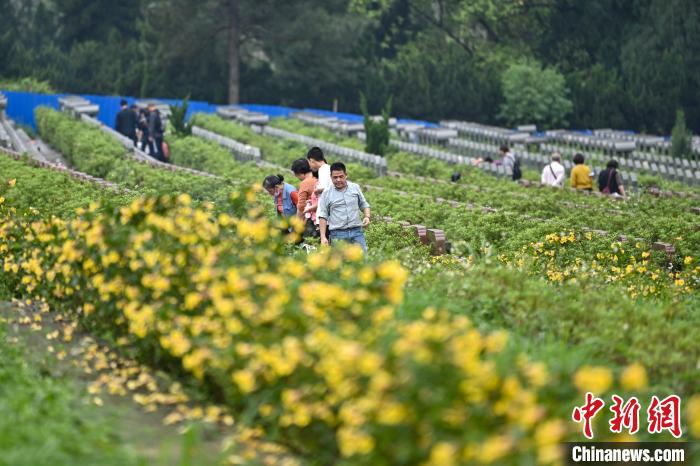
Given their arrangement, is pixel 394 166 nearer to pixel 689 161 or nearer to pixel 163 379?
pixel 689 161

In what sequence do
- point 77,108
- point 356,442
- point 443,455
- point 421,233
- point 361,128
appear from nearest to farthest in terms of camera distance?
point 443,455 < point 356,442 < point 421,233 < point 77,108 < point 361,128

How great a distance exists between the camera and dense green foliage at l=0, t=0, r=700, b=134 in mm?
46188

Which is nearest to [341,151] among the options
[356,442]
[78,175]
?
[78,175]

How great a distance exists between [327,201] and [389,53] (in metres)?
47.8

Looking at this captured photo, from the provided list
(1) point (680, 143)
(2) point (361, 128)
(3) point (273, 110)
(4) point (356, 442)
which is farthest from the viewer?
(3) point (273, 110)

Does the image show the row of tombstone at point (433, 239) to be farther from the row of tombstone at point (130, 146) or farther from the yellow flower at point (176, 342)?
the yellow flower at point (176, 342)

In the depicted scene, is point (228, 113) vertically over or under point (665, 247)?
under

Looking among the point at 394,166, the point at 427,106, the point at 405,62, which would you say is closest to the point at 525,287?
the point at 394,166

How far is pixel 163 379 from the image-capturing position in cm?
812

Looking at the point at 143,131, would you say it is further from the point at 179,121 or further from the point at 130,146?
the point at 130,146

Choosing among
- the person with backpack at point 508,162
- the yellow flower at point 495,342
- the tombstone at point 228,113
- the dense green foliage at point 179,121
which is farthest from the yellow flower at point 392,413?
the tombstone at point 228,113

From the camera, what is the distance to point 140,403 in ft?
25.5

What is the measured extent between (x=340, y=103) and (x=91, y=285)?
44.9m

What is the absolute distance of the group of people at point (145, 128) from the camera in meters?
30.1
